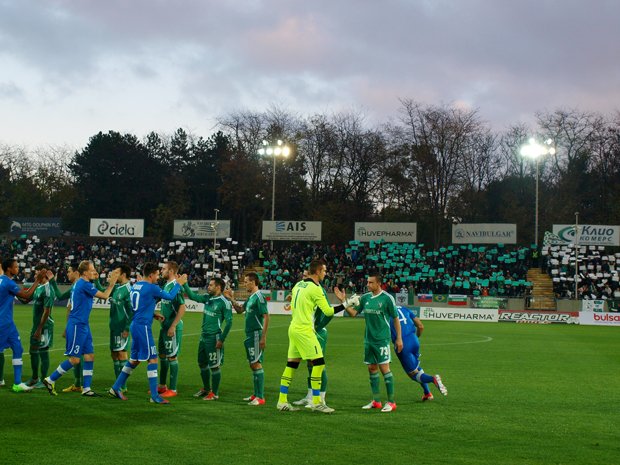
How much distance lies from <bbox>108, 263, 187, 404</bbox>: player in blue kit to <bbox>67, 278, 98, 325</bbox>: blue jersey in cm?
104

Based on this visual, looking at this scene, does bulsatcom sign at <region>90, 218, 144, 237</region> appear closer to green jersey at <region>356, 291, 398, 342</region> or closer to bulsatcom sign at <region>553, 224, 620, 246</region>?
bulsatcom sign at <region>553, 224, 620, 246</region>

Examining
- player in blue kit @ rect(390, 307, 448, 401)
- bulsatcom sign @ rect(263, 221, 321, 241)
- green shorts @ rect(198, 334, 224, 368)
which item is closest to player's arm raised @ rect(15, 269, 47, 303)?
green shorts @ rect(198, 334, 224, 368)

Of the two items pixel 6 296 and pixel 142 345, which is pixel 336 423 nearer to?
pixel 142 345

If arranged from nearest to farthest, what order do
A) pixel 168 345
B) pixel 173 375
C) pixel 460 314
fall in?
pixel 173 375, pixel 168 345, pixel 460 314

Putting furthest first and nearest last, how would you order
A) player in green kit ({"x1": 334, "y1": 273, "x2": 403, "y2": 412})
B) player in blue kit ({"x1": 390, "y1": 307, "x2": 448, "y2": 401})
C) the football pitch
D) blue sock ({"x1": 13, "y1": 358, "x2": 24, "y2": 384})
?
blue sock ({"x1": 13, "y1": 358, "x2": 24, "y2": 384})
player in blue kit ({"x1": 390, "y1": 307, "x2": 448, "y2": 401})
player in green kit ({"x1": 334, "y1": 273, "x2": 403, "y2": 412})
the football pitch

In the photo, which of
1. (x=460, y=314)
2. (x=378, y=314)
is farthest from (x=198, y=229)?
(x=378, y=314)

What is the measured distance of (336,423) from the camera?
10.7 metres

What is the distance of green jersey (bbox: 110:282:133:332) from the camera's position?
13695 millimetres

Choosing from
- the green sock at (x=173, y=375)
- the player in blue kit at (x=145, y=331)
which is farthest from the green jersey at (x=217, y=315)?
the green sock at (x=173, y=375)

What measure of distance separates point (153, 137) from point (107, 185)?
9596mm

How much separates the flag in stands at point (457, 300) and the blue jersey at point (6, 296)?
121 feet

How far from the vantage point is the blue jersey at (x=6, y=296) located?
12.9 m

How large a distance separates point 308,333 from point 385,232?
4921cm

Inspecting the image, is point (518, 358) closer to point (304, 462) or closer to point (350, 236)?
point (304, 462)
